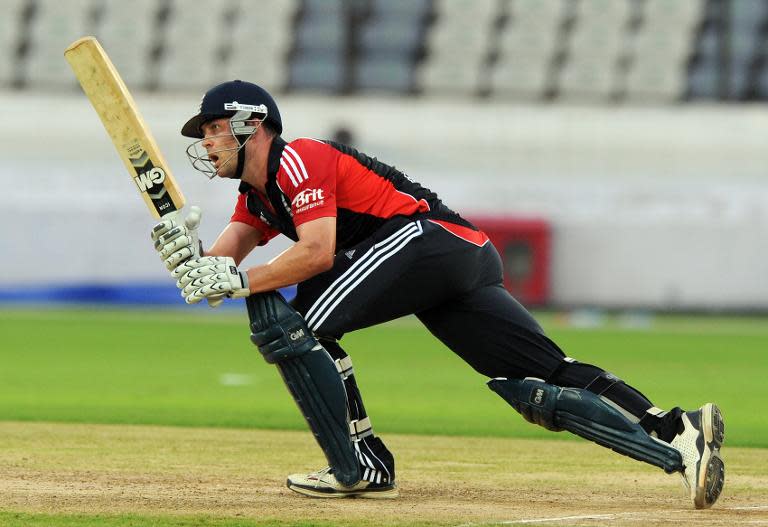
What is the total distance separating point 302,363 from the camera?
5.89m

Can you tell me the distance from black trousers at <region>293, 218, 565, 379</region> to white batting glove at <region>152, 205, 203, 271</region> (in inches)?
20.6

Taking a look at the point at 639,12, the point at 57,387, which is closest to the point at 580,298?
the point at 639,12

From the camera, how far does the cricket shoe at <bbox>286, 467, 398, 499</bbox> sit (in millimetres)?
6168

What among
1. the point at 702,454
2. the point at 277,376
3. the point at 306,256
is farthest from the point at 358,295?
the point at 277,376

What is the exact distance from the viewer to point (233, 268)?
5828mm

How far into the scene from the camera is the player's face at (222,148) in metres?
5.97

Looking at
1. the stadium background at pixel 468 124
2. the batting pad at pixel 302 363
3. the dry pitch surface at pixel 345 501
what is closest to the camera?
the dry pitch surface at pixel 345 501

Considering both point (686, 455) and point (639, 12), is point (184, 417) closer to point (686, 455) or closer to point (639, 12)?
point (686, 455)

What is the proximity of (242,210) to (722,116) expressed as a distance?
23719mm

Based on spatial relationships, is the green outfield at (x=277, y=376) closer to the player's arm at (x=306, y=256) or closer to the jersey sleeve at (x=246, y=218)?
the jersey sleeve at (x=246, y=218)

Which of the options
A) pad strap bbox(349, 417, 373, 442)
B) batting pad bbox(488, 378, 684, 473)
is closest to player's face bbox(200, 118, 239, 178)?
pad strap bbox(349, 417, 373, 442)

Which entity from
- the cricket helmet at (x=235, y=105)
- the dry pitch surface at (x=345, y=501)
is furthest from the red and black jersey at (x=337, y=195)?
the dry pitch surface at (x=345, y=501)

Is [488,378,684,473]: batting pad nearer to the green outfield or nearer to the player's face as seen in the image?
the player's face

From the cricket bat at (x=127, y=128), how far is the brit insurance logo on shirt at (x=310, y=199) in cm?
61
